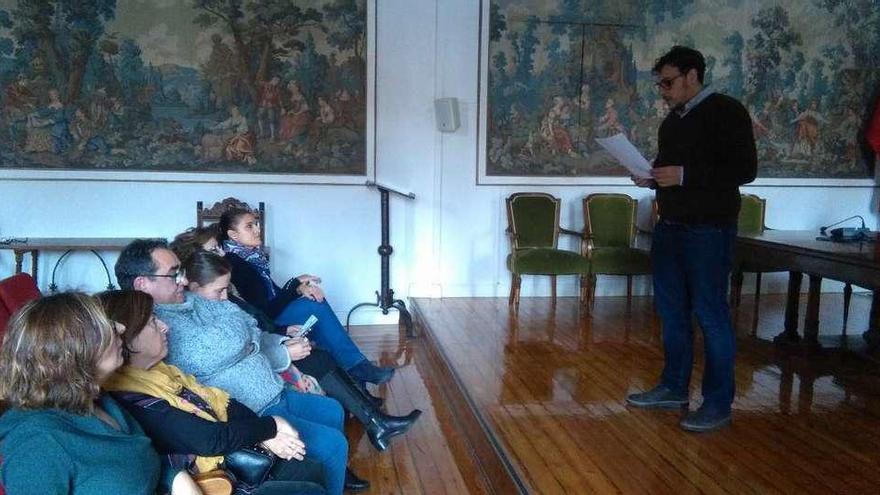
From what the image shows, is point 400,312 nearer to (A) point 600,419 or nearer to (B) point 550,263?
(B) point 550,263

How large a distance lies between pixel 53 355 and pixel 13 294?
3.88ft

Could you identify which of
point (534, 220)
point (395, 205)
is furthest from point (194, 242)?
point (534, 220)

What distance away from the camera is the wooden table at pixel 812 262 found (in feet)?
11.5

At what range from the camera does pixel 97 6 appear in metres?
5.15

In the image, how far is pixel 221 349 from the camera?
7.50 feet

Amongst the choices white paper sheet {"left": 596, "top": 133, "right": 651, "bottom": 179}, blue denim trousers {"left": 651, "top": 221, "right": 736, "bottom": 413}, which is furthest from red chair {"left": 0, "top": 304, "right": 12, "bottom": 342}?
blue denim trousers {"left": 651, "top": 221, "right": 736, "bottom": 413}

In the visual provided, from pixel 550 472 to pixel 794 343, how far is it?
9.02 feet

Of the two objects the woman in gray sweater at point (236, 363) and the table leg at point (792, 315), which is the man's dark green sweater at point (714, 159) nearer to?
the woman in gray sweater at point (236, 363)

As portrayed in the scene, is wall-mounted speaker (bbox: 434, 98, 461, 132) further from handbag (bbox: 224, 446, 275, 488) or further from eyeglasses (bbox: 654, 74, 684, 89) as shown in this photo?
handbag (bbox: 224, 446, 275, 488)

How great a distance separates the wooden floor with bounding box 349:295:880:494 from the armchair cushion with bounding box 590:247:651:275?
22.2 inches

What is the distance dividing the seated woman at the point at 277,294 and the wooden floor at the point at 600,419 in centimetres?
32

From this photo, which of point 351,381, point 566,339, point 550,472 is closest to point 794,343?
point 566,339

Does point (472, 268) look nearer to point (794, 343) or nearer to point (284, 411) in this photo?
point (794, 343)

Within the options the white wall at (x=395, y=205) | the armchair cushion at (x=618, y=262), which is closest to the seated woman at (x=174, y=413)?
the white wall at (x=395, y=205)
